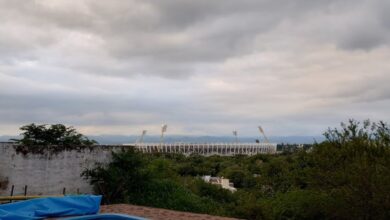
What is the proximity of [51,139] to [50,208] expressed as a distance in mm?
5020

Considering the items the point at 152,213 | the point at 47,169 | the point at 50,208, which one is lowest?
the point at 152,213

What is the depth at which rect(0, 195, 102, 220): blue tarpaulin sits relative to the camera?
875 centimetres

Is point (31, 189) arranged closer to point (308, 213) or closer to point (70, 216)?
point (70, 216)

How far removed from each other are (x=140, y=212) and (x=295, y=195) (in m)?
6.29

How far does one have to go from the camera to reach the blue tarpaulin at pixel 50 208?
8.75m

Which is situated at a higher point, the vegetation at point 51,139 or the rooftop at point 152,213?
the vegetation at point 51,139

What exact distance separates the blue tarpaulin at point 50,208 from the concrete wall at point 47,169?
11.7 ft

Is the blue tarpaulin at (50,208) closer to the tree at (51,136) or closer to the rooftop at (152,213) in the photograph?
the rooftop at (152,213)

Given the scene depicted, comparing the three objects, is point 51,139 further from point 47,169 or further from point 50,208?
point 50,208

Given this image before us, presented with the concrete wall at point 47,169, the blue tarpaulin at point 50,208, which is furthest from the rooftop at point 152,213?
the concrete wall at point 47,169

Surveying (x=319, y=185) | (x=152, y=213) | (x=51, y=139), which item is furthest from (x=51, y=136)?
(x=319, y=185)

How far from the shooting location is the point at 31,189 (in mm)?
13055

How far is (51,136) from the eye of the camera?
46.7ft

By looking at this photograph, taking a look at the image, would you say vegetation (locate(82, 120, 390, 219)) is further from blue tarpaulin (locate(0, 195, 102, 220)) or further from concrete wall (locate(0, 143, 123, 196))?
blue tarpaulin (locate(0, 195, 102, 220))
